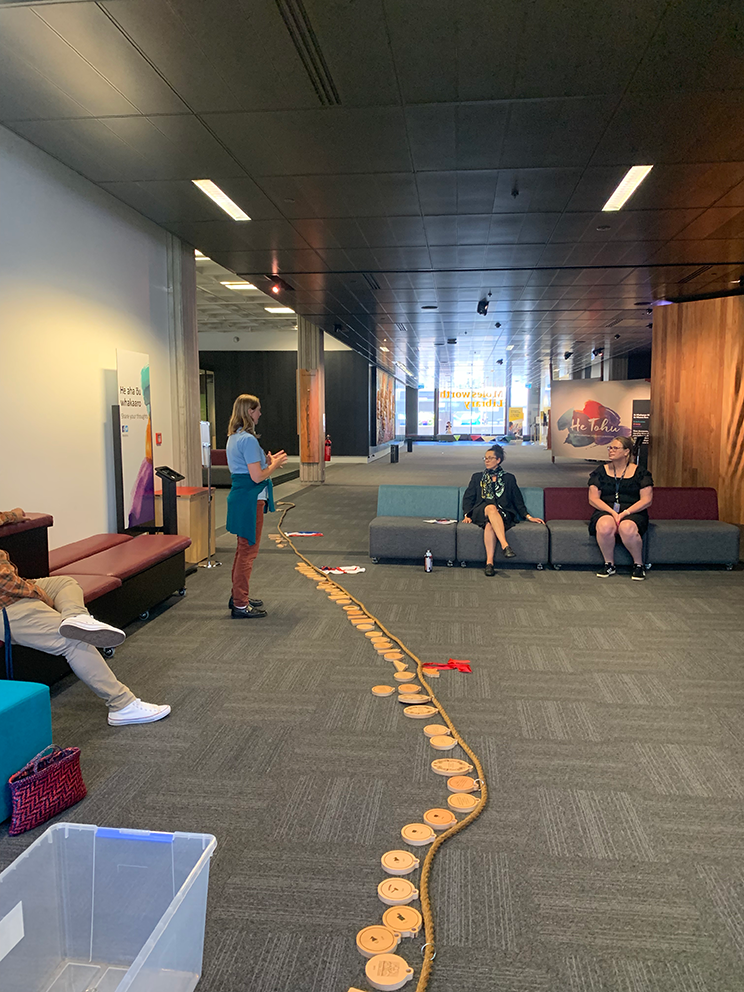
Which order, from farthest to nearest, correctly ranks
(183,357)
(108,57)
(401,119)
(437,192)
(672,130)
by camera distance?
(183,357) → (437,192) → (672,130) → (401,119) → (108,57)

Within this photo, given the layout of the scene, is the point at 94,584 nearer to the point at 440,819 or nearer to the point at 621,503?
the point at 440,819

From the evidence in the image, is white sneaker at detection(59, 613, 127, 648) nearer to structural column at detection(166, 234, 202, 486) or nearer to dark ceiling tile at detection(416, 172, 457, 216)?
dark ceiling tile at detection(416, 172, 457, 216)

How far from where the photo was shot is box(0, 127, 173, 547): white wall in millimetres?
4512

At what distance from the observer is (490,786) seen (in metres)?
2.54

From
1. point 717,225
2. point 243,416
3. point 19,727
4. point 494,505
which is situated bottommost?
point 19,727

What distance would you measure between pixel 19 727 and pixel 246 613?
2311 millimetres

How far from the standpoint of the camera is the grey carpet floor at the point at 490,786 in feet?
5.76

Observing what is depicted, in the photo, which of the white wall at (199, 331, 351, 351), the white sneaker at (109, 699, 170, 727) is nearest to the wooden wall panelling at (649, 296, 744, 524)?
the white sneaker at (109, 699, 170, 727)

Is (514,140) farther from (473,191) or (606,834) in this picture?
(606,834)

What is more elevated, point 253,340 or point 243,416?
point 253,340

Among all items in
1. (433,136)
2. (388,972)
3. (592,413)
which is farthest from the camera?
(592,413)

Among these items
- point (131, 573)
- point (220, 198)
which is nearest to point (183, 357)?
point (220, 198)

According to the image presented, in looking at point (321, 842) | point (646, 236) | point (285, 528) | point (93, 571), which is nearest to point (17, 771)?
point (321, 842)

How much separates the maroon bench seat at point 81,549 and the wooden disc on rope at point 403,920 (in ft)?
10.1
